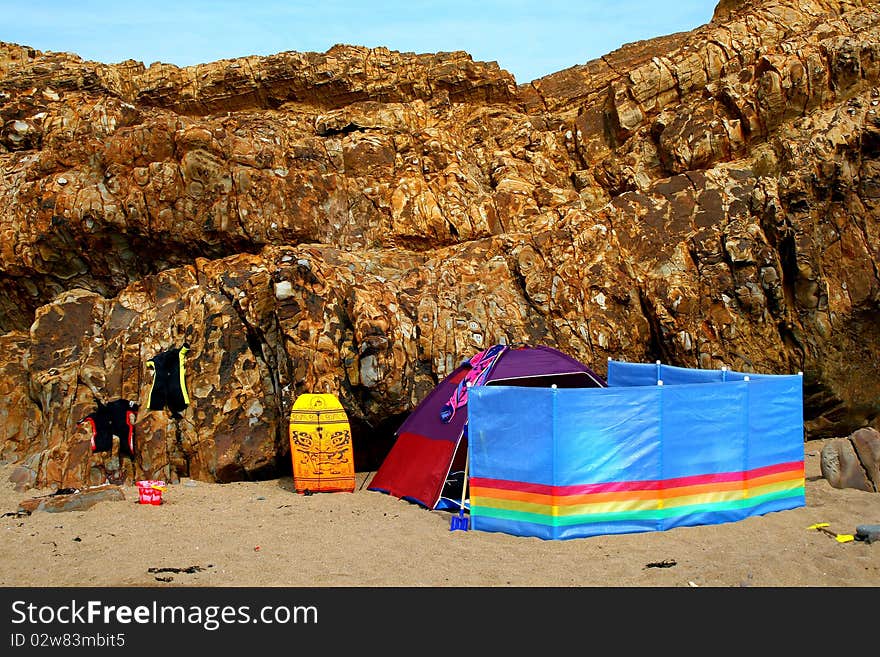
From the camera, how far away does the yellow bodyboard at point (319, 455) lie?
9.87 metres

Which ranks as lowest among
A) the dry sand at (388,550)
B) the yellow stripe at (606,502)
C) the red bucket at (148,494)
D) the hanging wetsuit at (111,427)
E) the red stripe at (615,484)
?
the dry sand at (388,550)

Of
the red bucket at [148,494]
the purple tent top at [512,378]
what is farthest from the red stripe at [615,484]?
the red bucket at [148,494]

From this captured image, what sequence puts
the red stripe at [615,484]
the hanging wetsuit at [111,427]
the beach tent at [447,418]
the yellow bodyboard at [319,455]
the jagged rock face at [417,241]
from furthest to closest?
the jagged rock face at [417,241]
the hanging wetsuit at [111,427]
the yellow bodyboard at [319,455]
the beach tent at [447,418]
the red stripe at [615,484]

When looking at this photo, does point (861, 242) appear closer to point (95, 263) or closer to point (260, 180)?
point (260, 180)

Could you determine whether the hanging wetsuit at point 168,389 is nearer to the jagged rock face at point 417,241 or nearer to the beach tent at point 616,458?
the jagged rock face at point 417,241

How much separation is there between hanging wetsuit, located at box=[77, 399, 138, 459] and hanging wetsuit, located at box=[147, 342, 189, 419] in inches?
14.7

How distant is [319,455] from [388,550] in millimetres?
2715

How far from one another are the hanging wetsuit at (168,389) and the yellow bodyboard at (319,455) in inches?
76.2

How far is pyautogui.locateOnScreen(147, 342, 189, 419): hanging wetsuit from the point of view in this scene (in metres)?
10.9

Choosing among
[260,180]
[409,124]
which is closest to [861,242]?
[409,124]

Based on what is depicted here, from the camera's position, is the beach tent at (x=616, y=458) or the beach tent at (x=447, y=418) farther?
the beach tent at (x=447, y=418)

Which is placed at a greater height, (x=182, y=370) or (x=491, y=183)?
(x=491, y=183)
